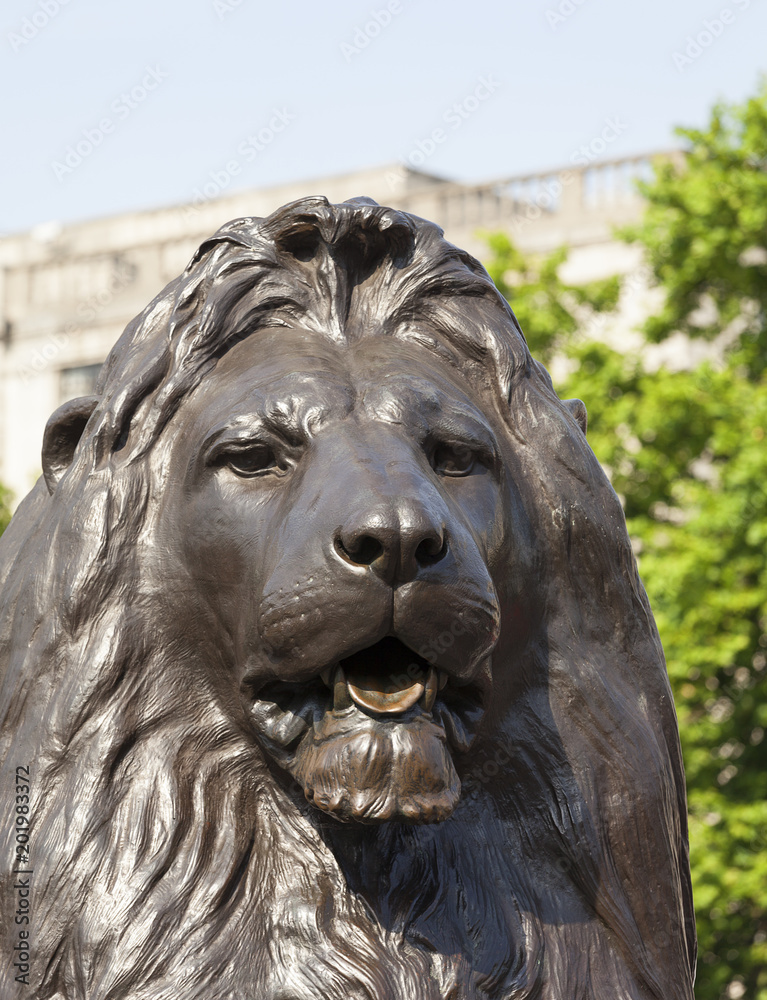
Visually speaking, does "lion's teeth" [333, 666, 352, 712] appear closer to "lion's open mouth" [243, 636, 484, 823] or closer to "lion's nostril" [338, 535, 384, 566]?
"lion's open mouth" [243, 636, 484, 823]


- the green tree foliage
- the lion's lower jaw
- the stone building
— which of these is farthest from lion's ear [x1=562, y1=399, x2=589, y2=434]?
the stone building

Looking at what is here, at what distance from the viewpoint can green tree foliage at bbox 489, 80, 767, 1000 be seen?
1266 centimetres

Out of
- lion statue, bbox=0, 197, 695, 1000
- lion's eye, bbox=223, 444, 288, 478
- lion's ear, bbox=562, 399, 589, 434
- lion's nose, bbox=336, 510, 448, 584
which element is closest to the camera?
lion's nose, bbox=336, 510, 448, 584

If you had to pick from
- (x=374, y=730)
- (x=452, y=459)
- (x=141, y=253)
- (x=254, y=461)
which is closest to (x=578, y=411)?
(x=452, y=459)

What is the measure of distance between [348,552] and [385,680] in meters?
0.24

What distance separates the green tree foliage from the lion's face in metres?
9.98

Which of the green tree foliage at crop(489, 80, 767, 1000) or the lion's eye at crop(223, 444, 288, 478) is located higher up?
the lion's eye at crop(223, 444, 288, 478)

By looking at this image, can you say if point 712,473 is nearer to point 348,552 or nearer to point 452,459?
point 452,459

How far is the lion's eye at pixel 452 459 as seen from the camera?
278 centimetres

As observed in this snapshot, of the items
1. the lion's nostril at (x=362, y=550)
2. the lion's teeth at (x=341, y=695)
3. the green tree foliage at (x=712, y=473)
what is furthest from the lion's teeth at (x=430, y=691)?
the green tree foliage at (x=712, y=473)

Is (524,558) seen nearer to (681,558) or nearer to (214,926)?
(214,926)

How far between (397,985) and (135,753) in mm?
602

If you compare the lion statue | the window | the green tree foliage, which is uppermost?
the lion statue

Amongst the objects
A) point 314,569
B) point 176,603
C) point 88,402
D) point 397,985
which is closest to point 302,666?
point 314,569
